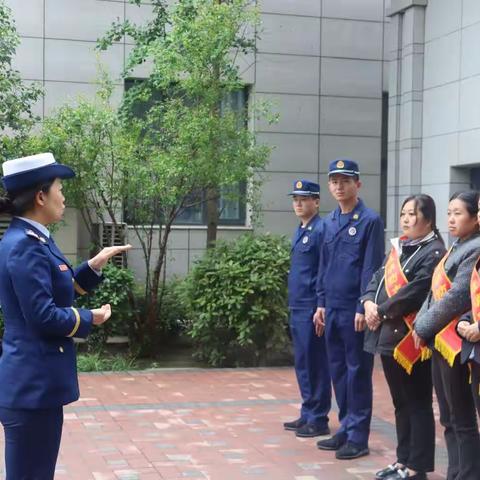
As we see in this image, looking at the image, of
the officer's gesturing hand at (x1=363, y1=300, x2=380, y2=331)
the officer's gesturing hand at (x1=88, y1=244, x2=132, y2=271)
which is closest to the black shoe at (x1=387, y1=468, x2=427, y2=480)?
the officer's gesturing hand at (x1=363, y1=300, x2=380, y2=331)

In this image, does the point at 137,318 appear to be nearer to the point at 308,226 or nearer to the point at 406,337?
the point at 308,226

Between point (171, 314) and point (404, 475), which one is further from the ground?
point (171, 314)

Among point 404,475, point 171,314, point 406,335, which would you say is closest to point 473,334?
point 406,335

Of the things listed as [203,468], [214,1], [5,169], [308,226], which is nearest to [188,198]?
[214,1]

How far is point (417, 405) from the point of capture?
5199 mm

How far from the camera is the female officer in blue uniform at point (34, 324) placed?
135 inches

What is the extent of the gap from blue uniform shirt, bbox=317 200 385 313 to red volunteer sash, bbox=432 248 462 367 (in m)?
1.03

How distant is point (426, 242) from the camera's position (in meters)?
5.17

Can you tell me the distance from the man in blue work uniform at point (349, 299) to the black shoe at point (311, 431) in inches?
13.6

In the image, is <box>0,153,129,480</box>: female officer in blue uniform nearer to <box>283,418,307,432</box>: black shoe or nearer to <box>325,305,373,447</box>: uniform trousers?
<box>325,305,373,447</box>: uniform trousers

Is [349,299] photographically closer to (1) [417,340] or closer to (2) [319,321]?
(2) [319,321]

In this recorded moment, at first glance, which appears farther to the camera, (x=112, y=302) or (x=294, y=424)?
(x=112, y=302)

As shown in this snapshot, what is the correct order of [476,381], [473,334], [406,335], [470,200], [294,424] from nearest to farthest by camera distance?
1. [473,334]
2. [476,381]
3. [470,200]
4. [406,335]
5. [294,424]

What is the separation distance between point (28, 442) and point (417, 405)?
2.65m
